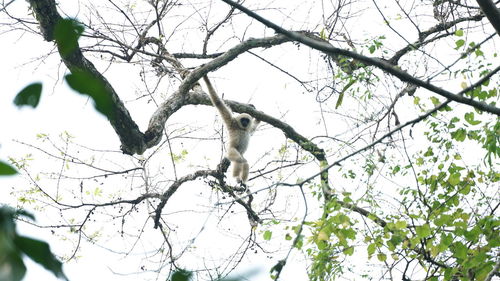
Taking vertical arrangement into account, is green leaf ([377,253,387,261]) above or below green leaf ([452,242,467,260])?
above

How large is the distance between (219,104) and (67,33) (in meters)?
7.36

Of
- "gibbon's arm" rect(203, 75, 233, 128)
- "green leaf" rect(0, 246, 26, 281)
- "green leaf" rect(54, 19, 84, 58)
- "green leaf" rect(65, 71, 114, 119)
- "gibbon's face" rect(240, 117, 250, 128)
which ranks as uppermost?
"gibbon's face" rect(240, 117, 250, 128)

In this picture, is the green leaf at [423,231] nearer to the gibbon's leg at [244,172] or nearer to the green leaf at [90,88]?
the green leaf at [90,88]

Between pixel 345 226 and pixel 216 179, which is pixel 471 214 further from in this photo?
pixel 216 179

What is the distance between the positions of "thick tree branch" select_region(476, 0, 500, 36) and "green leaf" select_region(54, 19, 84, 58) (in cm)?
224

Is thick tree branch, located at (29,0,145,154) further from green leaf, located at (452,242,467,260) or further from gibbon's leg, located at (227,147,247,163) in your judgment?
green leaf, located at (452,242,467,260)

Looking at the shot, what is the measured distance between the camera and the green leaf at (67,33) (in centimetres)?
→ 67

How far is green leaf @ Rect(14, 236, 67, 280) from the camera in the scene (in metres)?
0.62

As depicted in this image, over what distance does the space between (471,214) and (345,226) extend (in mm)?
1298

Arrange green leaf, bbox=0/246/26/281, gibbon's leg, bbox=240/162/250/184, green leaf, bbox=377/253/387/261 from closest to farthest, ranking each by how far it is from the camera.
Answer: green leaf, bbox=0/246/26/281, green leaf, bbox=377/253/387/261, gibbon's leg, bbox=240/162/250/184

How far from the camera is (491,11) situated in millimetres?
2566

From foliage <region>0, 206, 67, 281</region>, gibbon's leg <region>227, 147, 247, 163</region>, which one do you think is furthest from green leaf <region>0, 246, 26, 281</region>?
gibbon's leg <region>227, 147, 247, 163</region>

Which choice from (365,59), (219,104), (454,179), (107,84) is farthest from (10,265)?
(219,104)

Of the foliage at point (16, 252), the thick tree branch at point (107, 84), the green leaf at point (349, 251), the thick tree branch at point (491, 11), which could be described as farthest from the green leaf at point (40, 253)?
the thick tree branch at point (107, 84)
